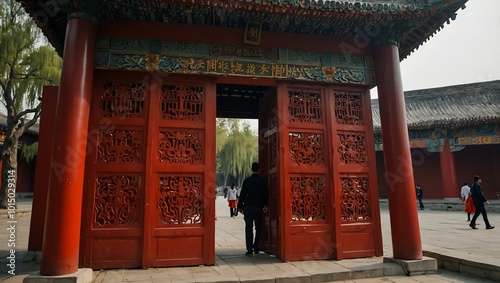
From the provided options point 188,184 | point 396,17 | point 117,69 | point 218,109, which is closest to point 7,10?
point 218,109

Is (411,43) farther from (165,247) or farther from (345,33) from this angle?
(165,247)

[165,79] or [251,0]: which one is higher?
[251,0]

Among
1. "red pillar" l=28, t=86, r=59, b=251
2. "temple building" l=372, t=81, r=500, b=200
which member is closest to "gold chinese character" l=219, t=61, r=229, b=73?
"red pillar" l=28, t=86, r=59, b=251

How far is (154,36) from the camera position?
5.46 meters

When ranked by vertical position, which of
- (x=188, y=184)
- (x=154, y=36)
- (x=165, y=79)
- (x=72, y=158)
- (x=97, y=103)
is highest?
(x=154, y=36)

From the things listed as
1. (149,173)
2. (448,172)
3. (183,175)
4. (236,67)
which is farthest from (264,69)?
(448,172)

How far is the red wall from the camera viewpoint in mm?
19516

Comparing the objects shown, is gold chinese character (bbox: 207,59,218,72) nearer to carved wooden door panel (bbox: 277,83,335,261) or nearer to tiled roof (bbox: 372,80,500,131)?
carved wooden door panel (bbox: 277,83,335,261)

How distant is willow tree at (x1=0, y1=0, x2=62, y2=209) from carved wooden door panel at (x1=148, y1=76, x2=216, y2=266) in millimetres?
12353

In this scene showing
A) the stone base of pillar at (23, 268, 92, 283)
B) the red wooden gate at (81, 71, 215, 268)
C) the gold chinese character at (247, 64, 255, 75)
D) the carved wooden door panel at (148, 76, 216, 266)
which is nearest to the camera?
the stone base of pillar at (23, 268, 92, 283)

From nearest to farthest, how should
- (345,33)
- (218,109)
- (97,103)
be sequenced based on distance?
1. (97,103)
2. (345,33)
3. (218,109)

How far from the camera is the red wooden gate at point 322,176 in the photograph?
18.4 ft

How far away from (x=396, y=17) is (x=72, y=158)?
5.28 metres

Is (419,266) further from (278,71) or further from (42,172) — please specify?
(42,172)
